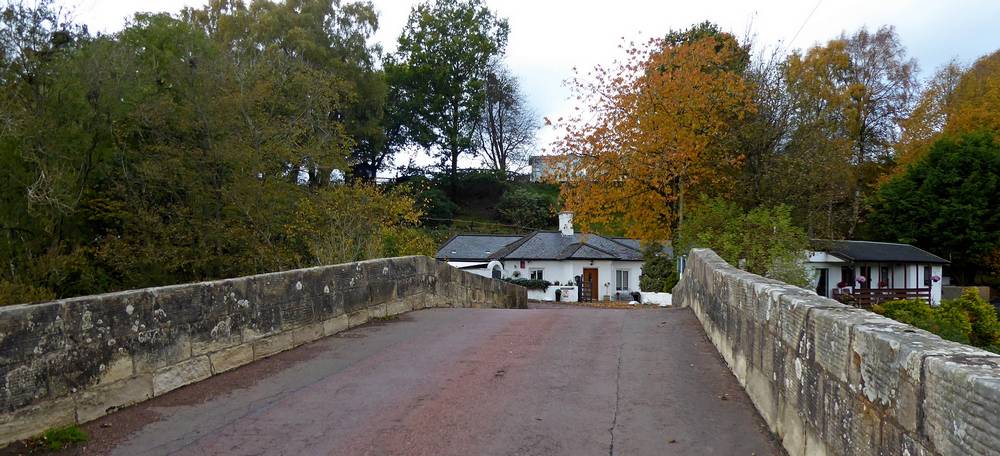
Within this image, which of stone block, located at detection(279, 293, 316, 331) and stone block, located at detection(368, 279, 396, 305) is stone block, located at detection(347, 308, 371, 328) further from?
stone block, located at detection(279, 293, 316, 331)

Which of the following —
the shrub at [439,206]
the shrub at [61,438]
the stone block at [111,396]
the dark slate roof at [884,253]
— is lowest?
the dark slate roof at [884,253]

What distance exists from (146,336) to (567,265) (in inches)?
1529

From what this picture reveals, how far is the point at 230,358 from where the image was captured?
23.8 ft

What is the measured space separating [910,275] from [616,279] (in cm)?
1609

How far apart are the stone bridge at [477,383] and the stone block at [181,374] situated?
0.02m

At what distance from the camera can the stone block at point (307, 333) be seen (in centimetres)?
857

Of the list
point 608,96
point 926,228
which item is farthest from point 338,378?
point 926,228

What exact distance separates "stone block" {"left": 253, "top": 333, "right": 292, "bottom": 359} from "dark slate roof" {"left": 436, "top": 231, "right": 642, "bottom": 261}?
114ft

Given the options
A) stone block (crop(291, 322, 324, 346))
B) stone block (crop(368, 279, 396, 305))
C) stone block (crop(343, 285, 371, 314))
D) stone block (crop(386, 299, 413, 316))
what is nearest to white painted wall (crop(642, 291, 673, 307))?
stone block (crop(386, 299, 413, 316))

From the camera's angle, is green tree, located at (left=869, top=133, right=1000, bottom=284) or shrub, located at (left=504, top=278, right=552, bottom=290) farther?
shrub, located at (left=504, top=278, right=552, bottom=290)

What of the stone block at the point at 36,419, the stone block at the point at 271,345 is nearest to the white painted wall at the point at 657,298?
the stone block at the point at 271,345

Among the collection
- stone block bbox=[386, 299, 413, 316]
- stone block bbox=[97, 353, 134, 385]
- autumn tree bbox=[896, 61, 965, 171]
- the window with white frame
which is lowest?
the window with white frame

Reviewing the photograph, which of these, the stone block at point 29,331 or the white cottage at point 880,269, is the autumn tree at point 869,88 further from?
the stone block at point 29,331

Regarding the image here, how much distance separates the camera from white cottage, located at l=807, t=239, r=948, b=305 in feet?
120
